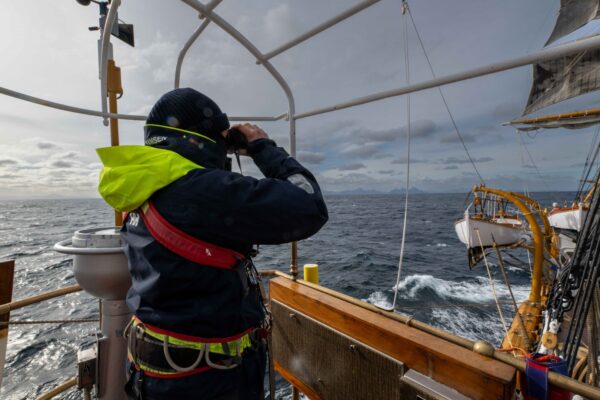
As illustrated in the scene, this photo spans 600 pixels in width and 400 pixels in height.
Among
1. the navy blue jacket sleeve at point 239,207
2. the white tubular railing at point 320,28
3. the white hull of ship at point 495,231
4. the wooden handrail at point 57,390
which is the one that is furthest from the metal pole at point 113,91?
the white hull of ship at point 495,231

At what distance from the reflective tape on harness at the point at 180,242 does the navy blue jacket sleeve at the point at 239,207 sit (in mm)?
27

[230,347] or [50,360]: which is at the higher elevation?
[230,347]

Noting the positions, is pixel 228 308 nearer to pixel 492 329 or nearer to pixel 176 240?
pixel 176 240

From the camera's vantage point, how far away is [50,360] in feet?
25.0

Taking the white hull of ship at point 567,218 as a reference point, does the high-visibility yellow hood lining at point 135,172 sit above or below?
above

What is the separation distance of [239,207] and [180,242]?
0.94 feet

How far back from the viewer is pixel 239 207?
41.0 inches

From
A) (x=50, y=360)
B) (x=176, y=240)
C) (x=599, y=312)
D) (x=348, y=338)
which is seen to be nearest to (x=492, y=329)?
(x=599, y=312)

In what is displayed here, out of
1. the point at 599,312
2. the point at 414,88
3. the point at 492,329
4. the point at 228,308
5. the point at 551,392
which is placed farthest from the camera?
the point at 492,329

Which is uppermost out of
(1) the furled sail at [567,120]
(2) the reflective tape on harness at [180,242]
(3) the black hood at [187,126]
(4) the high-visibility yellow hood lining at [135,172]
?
(1) the furled sail at [567,120]

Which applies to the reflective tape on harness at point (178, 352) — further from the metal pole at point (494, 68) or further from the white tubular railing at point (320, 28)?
the white tubular railing at point (320, 28)

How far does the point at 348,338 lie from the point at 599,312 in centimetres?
296

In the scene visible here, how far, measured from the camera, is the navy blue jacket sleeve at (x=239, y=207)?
1048 mm

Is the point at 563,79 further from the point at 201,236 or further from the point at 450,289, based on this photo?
the point at 201,236
